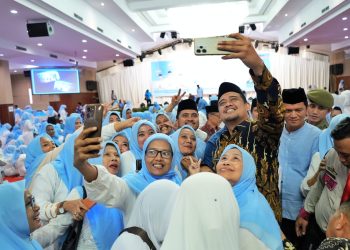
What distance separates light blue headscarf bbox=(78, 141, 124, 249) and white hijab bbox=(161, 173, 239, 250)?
0.81 meters

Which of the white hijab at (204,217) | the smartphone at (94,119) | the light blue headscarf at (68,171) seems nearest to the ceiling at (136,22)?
the light blue headscarf at (68,171)

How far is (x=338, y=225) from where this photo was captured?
3.72 ft

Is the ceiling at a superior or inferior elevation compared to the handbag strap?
superior

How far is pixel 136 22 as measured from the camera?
1070cm

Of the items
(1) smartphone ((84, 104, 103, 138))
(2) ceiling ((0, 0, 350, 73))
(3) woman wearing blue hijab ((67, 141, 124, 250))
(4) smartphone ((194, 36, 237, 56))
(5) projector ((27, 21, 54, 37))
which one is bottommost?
(3) woman wearing blue hijab ((67, 141, 124, 250))

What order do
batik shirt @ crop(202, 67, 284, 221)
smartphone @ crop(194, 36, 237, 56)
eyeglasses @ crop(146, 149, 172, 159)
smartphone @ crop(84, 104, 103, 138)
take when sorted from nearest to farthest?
smartphone @ crop(84, 104, 103, 138)
smartphone @ crop(194, 36, 237, 56)
batik shirt @ crop(202, 67, 284, 221)
eyeglasses @ crop(146, 149, 172, 159)

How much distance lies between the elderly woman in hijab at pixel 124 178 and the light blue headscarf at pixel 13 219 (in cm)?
31

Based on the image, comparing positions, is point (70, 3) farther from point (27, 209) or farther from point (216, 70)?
point (216, 70)

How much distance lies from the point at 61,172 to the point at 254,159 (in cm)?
144

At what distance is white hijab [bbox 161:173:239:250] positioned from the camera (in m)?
0.94

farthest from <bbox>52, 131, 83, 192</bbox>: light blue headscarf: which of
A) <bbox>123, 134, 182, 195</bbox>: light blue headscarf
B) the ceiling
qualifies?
the ceiling

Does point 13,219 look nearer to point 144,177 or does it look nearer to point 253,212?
point 144,177

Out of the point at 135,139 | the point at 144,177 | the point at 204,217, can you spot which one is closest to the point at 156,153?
the point at 144,177

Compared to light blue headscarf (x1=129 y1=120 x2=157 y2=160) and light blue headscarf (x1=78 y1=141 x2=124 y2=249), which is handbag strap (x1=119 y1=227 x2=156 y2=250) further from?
light blue headscarf (x1=129 y1=120 x2=157 y2=160)
